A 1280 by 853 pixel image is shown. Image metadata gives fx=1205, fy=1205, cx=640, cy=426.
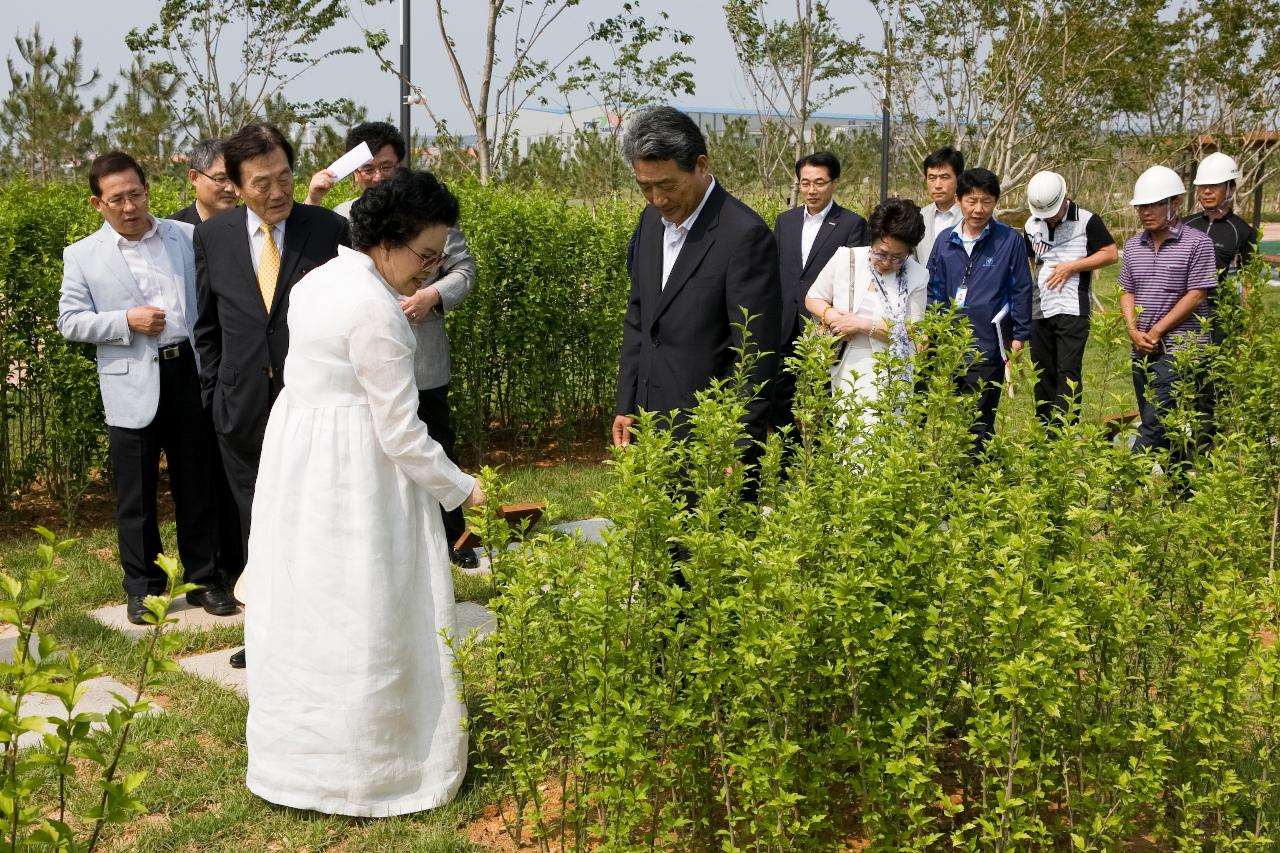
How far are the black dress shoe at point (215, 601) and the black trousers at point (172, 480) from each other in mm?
49

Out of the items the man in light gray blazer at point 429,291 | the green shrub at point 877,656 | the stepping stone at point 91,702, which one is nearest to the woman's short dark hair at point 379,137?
the man in light gray blazer at point 429,291

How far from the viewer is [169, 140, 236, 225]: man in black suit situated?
5426 millimetres

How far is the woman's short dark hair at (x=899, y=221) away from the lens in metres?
5.62

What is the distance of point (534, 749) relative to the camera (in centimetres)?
337

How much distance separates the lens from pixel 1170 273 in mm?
6965

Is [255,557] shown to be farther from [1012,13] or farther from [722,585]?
[1012,13]

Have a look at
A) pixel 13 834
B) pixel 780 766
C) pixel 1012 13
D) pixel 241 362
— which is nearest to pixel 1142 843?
pixel 780 766

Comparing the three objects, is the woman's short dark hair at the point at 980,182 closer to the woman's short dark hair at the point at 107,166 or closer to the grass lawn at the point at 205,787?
the grass lawn at the point at 205,787

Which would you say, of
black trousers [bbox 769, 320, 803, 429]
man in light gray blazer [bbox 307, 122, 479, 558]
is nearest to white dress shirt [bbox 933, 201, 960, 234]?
black trousers [bbox 769, 320, 803, 429]

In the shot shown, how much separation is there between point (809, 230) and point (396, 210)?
3.53 metres

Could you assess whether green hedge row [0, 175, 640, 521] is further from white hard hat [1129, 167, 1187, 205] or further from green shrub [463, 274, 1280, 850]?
green shrub [463, 274, 1280, 850]

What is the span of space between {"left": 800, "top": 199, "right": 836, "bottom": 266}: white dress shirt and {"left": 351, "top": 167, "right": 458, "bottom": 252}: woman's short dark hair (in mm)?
3322

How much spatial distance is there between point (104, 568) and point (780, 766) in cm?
431

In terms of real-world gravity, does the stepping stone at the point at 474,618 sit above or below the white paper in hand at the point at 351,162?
below
